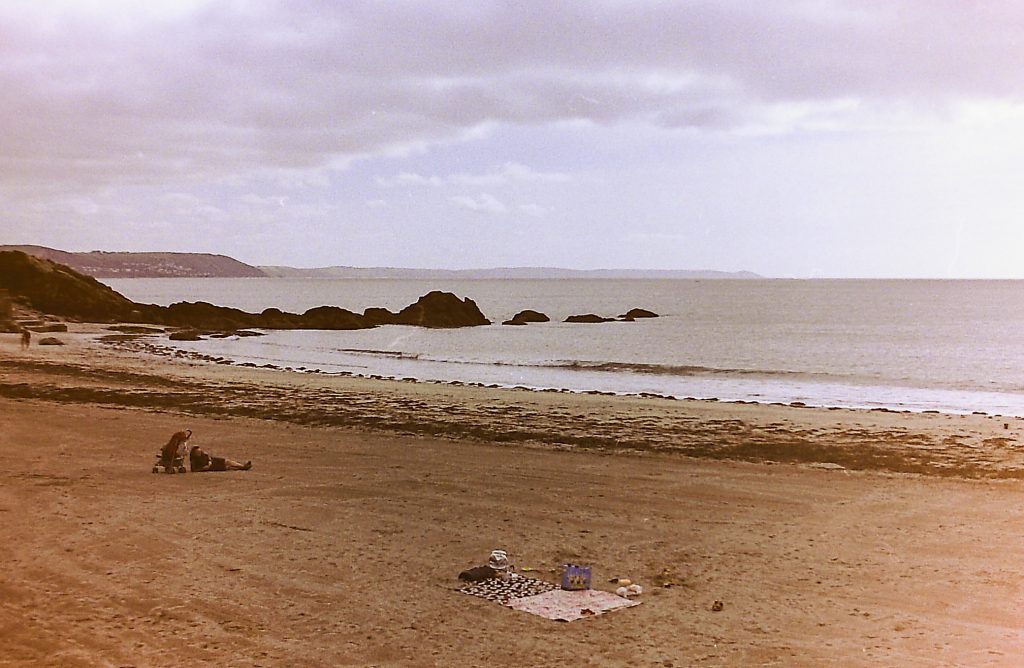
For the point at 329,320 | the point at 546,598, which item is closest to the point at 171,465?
the point at 546,598

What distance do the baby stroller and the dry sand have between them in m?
0.27

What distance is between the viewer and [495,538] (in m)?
11.7

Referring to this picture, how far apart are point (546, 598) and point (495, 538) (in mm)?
2516

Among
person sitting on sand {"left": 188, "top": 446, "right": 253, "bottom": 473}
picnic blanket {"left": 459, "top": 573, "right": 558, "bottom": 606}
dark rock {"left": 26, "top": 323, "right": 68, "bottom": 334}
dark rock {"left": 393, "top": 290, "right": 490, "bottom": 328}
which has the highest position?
dark rock {"left": 393, "top": 290, "right": 490, "bottom": 328}

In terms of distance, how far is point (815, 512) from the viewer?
13703 mm

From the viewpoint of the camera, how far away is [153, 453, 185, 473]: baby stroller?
50.5ft

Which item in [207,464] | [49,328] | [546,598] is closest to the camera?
[546,598]

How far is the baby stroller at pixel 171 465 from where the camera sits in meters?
15.4

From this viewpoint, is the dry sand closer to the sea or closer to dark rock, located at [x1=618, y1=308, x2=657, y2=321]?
the sea

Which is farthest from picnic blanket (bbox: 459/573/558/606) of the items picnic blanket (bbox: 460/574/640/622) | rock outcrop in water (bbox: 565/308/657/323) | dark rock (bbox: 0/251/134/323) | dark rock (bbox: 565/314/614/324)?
rock outcrop in water (bbox: 565/308/657/323)

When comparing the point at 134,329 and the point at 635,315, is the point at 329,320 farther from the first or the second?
the point at 635,315

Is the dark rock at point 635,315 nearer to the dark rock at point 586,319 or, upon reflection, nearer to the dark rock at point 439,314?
the dark rock at point 586,319

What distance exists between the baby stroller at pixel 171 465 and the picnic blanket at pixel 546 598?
7884mm

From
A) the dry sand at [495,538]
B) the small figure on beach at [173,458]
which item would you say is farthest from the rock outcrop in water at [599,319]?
the small figure on beach at [173,458]
